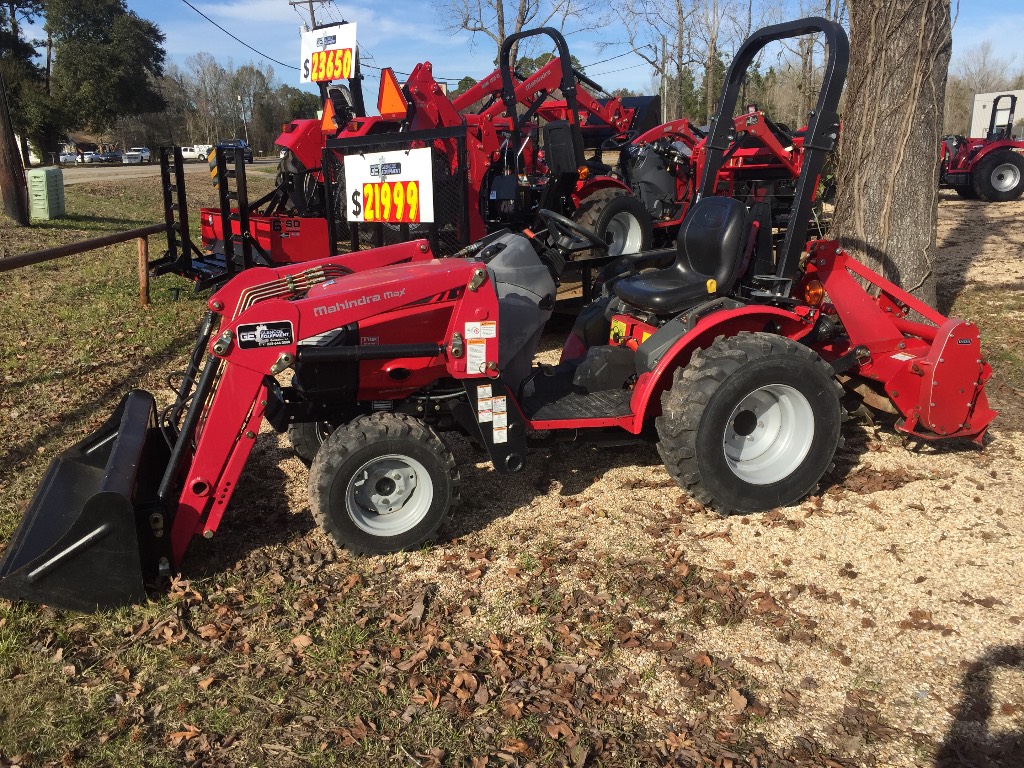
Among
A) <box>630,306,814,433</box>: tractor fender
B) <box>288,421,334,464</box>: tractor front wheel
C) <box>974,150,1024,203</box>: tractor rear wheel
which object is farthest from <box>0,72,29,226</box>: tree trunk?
<box>974,150,1024,203</box>: tractor rear wheel

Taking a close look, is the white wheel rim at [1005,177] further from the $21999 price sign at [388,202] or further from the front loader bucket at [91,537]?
the front loader bucket at [91,537]

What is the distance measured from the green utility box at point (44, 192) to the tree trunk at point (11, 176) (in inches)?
28.8

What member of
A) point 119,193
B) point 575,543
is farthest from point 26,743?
point 119,193

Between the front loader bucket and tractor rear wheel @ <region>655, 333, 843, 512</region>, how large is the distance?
239 centimetres

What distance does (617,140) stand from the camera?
38.8ft

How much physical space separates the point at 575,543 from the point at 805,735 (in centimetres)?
147

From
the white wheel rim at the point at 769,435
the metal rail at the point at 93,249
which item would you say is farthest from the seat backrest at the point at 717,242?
the metal rail at the point at 93,249

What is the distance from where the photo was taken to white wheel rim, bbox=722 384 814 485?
4062 mm

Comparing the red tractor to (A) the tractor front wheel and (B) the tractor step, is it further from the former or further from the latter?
(A) the tractor front wheel

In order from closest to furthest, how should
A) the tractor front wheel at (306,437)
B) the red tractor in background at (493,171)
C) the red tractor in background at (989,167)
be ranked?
the tractor front wheel at (306,437), the red tractor in background at (493,171), the red tractor in background at (989,167)

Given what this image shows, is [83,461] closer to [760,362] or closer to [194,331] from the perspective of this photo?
[760,362]

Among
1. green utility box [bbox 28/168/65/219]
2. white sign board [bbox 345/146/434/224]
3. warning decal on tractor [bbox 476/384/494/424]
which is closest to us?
warning decal on tractor [bbox 476/384/494/424]

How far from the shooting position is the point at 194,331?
7922 mm

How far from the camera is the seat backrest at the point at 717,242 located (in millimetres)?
4164
